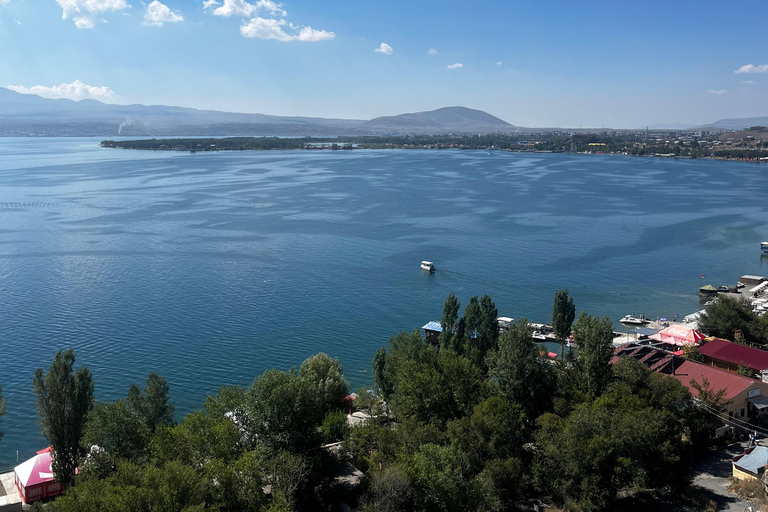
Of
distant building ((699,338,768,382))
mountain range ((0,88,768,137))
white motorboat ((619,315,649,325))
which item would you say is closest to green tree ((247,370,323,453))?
distant building ((699,338,768,382))

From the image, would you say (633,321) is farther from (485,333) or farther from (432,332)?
(485,333)

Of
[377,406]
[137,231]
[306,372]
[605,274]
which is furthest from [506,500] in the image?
[137,231]

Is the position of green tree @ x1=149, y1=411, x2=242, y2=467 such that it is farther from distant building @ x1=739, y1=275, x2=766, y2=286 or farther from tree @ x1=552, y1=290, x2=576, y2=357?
distant building @ x1=739, y1=275, x2=766, y2=286

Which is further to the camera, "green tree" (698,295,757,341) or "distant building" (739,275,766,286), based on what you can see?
"distant building" (739,275,766,286)

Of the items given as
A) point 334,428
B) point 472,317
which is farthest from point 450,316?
point 334,428

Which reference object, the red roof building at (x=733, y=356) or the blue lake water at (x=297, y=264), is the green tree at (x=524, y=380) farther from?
the blue lake water at (x=297, y=264)

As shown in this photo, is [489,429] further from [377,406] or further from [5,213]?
[5,213]
